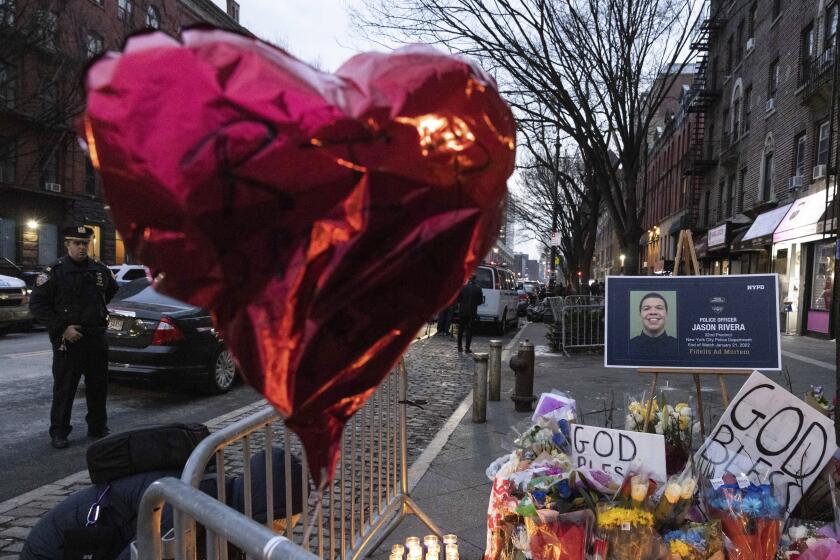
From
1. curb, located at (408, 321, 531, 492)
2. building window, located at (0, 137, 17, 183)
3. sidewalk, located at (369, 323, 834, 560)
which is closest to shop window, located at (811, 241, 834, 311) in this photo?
sidewalk, located at (369, 323, 834, 560)

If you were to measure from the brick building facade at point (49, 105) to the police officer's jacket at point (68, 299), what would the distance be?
725 centimetres

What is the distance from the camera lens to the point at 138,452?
7.98 ft

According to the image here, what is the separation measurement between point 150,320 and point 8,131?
21118mm

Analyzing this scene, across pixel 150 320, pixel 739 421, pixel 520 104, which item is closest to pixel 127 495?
pixel 739 421

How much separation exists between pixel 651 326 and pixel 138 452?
3389 millimetres

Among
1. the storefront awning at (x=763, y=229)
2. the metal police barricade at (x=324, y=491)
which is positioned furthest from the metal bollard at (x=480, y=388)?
the storefront awning at (x=763, y=229)

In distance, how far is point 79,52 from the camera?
18.6 meters

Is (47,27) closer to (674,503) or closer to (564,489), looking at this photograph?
(564,489)

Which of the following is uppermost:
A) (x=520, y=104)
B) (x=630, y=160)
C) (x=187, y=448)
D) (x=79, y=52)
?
(x=79, y=52)

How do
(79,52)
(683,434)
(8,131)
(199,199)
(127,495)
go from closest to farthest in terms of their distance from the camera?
(199,199), (127,495), (683,434), (79,52), (8,131)

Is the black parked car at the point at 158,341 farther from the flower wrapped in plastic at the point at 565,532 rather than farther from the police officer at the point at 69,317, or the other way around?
the flower wrapped in plastic at the point at 565,532

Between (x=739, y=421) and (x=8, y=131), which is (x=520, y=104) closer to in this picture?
(x=739, y=421)

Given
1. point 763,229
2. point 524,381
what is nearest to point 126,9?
point 524,381

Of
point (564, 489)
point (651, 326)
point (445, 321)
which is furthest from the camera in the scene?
point (445, 321)
